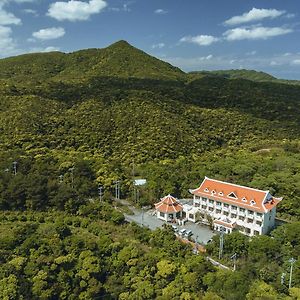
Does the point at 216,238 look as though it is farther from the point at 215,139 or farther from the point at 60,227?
the point at 215,139

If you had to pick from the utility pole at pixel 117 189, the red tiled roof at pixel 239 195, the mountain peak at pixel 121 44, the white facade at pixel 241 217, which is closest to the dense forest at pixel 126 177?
the utility pole at pixel 117 189

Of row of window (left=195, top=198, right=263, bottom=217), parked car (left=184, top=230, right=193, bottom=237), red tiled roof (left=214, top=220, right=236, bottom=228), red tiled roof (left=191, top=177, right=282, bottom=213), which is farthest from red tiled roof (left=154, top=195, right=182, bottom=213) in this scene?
red tiled roof (left=214, top=220, right=236, bottom=228)

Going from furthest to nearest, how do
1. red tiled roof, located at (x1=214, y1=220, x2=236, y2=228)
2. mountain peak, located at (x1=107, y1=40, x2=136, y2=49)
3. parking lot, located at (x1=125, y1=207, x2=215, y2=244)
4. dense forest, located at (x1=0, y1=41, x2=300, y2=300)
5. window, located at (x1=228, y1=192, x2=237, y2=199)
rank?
mountain peak, located at (x1=107, y1=40, x2=136, y2=49)
window, located at (x1=228, y1=192, x2=237, y2=199)
red tiled roof, located at (x1=214, y1=220, x2=236, y2=228)
parking lot, located at (x1=125, y1=207, x2=215, y2=244)
dense forest, located at (x1=0, y1=41, x2=300, y2=300)

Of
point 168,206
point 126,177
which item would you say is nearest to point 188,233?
point 168,206

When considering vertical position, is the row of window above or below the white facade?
above

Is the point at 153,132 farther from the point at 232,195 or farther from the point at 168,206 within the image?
the point at 232,195

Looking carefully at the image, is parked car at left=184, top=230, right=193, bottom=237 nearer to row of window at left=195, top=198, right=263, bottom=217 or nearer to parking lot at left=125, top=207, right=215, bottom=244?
parking lot at left=125, top=207, right=215, bottom=244

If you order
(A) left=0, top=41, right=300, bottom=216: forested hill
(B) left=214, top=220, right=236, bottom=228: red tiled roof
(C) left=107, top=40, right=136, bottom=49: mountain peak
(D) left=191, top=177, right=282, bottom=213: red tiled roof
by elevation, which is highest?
(C) left=107, top=40, right=136, bottom=49: mountain peak

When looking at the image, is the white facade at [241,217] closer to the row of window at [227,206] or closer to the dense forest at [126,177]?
the row of window at [227,206]

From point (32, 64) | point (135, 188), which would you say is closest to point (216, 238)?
point (135, 188)
